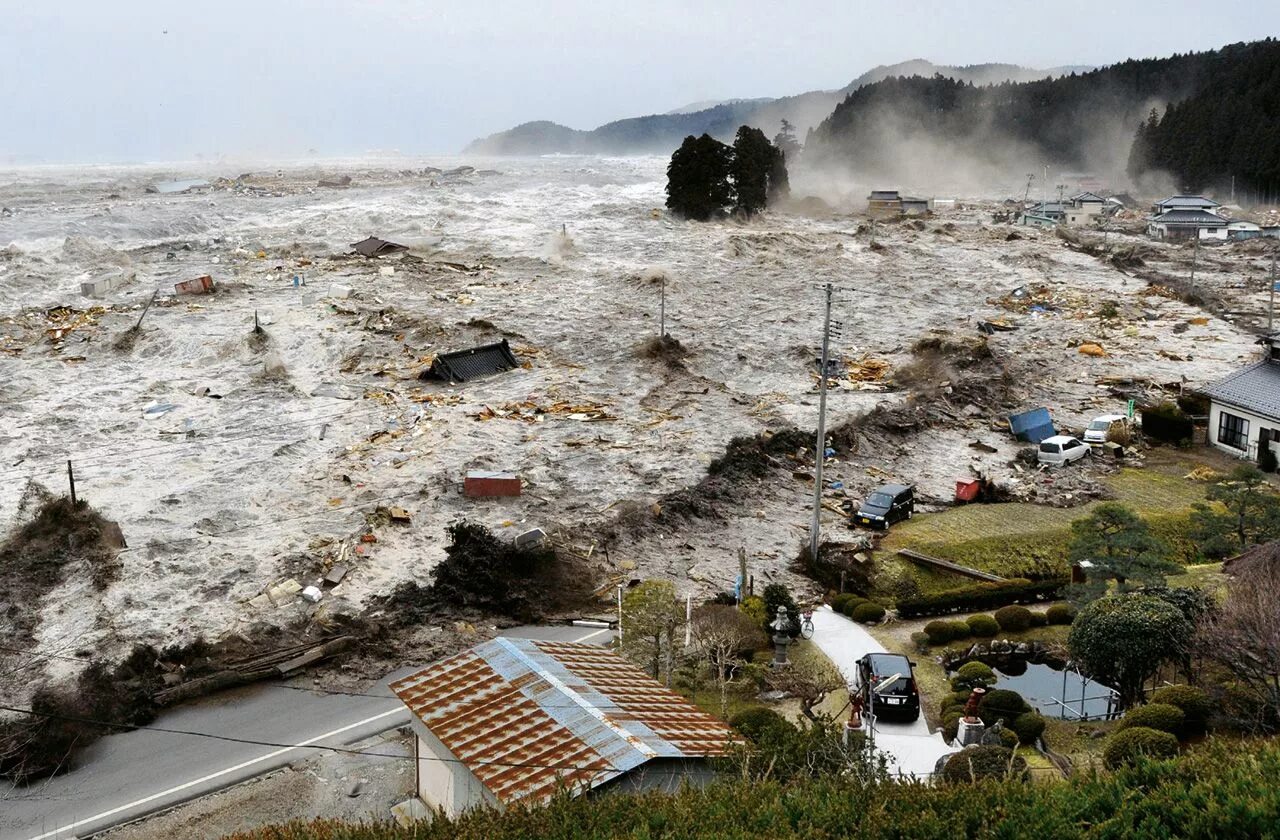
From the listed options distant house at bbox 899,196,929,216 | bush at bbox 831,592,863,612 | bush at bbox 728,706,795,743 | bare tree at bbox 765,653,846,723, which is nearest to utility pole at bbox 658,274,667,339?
bush at bbox 831,592,863,612

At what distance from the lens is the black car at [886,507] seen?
2566cm

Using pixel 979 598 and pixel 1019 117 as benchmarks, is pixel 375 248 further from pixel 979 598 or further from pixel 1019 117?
pixel 1019 117

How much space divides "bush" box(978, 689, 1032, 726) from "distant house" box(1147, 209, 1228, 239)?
237 ft

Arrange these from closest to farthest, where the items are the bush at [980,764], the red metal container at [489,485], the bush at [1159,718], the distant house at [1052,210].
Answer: the bush at [980,764] < the bush at [1159,718] < the red metal container at [489,485] < the distant house at [1052,210]

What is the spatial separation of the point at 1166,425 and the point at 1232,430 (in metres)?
1.81

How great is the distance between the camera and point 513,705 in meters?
13.0

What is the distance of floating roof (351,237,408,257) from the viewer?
59.5m

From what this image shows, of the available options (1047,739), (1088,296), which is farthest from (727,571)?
(1088,296)

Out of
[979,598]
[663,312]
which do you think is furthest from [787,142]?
[979,598]

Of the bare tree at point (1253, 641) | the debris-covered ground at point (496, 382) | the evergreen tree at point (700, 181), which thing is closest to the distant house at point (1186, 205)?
the debris-covered ground at point (496, 382)

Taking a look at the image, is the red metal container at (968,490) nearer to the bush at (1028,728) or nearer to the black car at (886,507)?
the black car at (886,507)

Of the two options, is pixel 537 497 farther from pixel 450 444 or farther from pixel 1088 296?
pixel 1088 296

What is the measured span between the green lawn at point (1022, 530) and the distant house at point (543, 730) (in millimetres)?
11056

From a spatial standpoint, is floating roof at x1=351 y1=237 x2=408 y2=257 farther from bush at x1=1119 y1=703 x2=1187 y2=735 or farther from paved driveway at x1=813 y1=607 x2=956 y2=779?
bush at x1=1119 y1=703 x2=1187 y2=735
